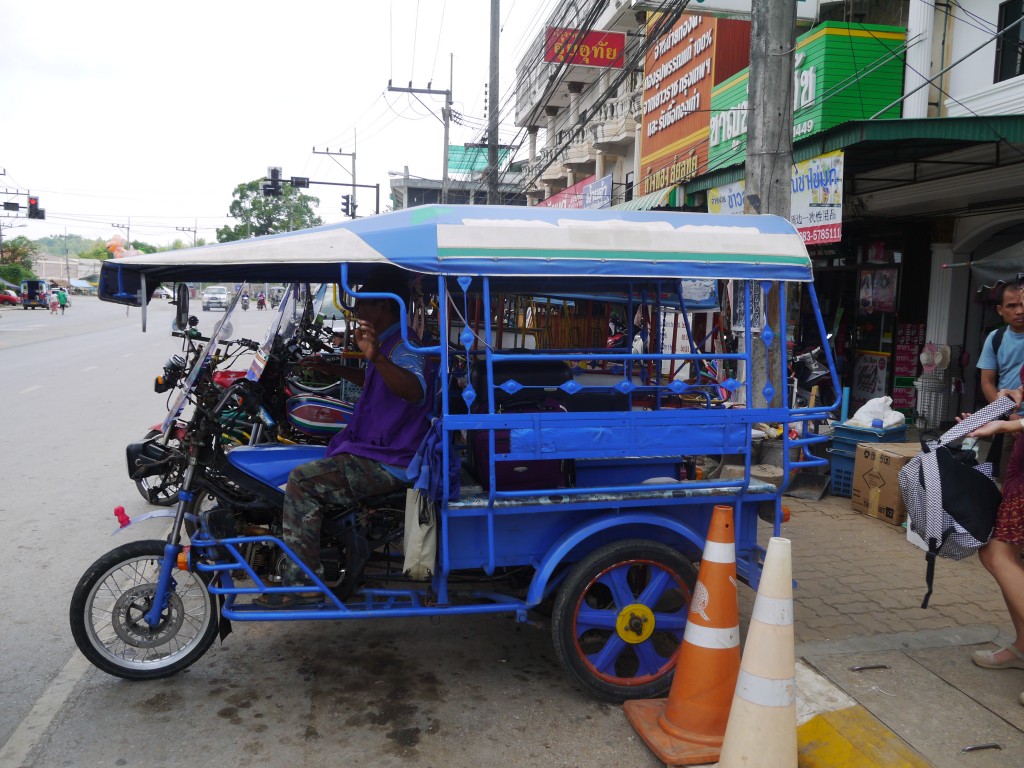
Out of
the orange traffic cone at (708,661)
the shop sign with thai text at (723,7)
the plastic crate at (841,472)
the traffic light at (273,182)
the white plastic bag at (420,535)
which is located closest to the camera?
the orange traffic cone at (708,661)

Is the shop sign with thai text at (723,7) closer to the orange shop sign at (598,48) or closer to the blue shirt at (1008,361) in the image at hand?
the blue shirt at (1008,361)

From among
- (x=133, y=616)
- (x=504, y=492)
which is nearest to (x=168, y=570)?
(x=133, y=616)

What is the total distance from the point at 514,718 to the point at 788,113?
4773 millimetres

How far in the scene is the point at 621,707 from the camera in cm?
333

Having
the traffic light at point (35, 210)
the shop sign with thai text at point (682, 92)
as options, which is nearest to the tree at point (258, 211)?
the traffic light at point (35, 210)

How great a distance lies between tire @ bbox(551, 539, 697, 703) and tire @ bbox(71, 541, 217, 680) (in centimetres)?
163

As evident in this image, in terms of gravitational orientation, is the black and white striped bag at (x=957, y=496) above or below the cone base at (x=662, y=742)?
above

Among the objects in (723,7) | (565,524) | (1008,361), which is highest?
(723,7)

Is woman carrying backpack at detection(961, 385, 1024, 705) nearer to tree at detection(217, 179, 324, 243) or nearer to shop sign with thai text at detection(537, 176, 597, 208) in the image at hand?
shop sign with thai text at detection(537, 176, 597, 208)

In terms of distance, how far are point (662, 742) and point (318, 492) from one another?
1816 millimetres

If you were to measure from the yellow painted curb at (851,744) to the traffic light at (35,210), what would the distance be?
38831 mm

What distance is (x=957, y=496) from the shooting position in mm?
3432

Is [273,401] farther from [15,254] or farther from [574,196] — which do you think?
[15,254]

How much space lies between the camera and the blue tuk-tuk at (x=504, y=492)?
10.2 ft
